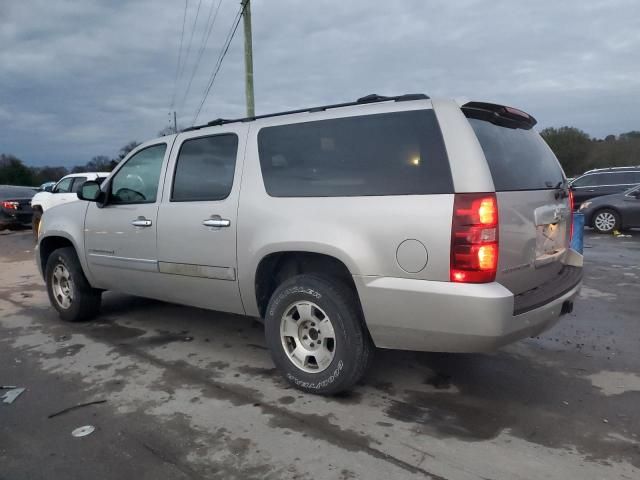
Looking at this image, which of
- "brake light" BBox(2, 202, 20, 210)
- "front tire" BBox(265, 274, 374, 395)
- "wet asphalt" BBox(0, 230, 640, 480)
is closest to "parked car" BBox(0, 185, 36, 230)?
"brake light" BBox(2, 202, 20, 210)

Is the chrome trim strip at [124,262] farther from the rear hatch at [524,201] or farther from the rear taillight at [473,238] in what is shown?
the rear hatch at [524,201]

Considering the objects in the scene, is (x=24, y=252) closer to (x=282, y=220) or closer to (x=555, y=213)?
(x=282, y=220)

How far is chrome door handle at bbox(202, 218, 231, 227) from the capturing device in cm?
395

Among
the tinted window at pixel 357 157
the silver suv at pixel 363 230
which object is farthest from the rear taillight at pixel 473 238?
the tinted window at pixel 357 157

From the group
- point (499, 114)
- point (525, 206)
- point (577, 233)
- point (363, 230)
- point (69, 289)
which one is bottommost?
point (69, 289)

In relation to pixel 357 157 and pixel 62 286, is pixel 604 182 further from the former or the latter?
pixel 62 286

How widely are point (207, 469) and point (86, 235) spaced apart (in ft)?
10.9

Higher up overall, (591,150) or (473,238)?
(591,150)

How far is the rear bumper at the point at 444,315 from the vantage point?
2.89m

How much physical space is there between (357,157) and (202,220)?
1.45 m

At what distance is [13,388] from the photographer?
3820 mm

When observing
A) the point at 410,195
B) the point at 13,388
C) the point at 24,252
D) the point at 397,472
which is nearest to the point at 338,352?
the point at 397,472

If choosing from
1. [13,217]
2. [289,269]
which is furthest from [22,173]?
[289,269]

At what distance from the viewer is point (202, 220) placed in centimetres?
413
